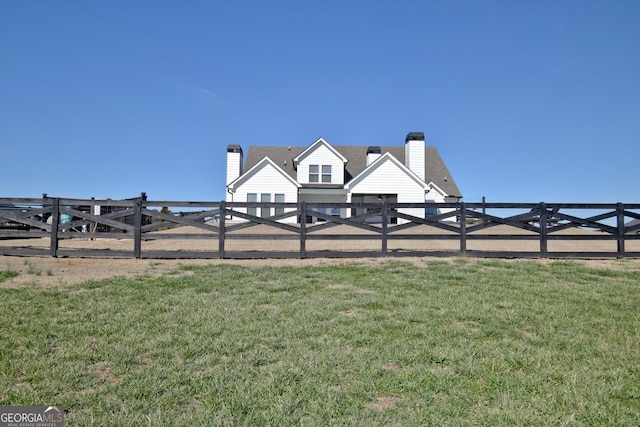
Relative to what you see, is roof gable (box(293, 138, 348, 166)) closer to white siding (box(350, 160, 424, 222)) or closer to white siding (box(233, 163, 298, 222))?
white siding (box(233, 163, 298, 222))

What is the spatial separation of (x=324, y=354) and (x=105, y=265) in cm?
756

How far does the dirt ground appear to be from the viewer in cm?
738

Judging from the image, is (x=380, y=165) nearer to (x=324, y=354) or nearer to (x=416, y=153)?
(x=416, y=153)

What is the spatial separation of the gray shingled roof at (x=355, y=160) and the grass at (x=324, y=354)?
27.8 m

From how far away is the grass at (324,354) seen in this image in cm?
267

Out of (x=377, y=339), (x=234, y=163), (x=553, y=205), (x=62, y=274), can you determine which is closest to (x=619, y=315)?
(x=377, y=339)

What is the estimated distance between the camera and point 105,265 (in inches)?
360

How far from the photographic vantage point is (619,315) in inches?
195

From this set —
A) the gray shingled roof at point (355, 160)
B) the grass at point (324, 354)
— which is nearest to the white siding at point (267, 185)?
the gray shingled roof at point (355, 160)

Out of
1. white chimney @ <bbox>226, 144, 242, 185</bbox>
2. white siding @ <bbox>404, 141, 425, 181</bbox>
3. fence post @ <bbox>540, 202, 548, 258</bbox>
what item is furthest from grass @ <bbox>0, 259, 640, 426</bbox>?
white siding @ <bbox>404, 141, 425, 181</bbox>

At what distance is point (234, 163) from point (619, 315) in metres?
30.6

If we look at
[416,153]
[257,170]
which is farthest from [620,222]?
[257,170]

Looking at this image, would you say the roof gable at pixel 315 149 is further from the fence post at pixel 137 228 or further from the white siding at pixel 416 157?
the fence post at pixel 137 228

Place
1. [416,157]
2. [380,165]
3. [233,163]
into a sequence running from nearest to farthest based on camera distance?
[380,165]
[233,163]
[416,157]
